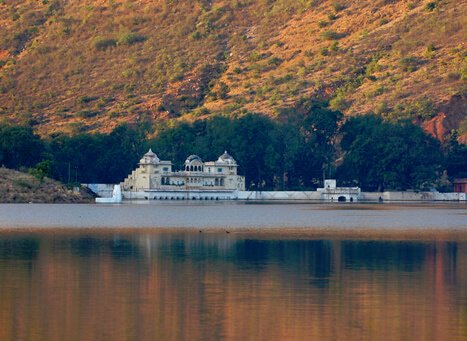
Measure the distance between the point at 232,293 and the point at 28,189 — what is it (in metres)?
100

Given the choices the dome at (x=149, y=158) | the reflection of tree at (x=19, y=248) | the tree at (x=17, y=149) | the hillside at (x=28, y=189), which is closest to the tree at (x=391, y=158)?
the dome at (x=149, y=158)

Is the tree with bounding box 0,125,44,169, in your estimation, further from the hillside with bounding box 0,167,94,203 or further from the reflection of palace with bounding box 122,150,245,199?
the reflection of palace with bounding box 122,150,245,199

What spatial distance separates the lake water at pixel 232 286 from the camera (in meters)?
28.2

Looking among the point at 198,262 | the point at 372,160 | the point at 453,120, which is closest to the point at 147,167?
the point at 372,160

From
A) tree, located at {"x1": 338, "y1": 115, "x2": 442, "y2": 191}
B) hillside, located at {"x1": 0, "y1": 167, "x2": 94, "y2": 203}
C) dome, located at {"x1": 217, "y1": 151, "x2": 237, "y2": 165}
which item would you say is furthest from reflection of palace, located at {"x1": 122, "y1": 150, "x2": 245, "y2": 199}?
hillside, located at {"x1": 0, "y1": 167, "x2": 94, "y2": 203}

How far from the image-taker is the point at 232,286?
36156 millimetres

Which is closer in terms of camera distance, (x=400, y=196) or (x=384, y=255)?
(x=384, y=255)

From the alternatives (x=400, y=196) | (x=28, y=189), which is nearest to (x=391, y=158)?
(x=400, y=196)

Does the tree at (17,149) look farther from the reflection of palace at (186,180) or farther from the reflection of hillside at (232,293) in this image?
the reflection of hillside at (232,293)

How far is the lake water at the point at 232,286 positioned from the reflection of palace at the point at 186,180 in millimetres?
91911

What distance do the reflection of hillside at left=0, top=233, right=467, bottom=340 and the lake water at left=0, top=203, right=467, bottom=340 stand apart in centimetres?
4

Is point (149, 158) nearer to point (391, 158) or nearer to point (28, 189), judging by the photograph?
point (28, 189)

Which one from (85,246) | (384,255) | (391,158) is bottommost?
(384,255)

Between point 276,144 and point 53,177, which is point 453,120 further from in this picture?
point 53,177
